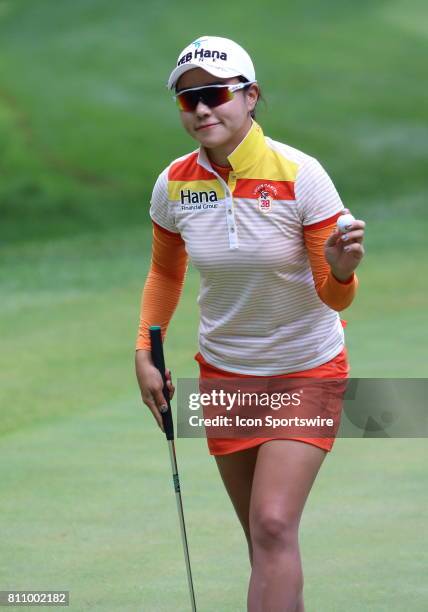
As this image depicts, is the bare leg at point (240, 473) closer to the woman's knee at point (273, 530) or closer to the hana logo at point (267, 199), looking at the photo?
the woman's knee at point (273, 530)

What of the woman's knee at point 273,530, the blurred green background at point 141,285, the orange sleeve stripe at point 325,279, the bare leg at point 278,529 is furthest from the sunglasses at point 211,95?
the blurred green background at point 141,285

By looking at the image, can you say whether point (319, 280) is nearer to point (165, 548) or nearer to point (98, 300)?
point (165, 548)

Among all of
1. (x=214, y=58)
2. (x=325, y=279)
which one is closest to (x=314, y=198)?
(x=325, y=279)

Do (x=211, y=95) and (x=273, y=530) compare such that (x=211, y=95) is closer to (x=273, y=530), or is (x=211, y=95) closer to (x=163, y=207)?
(x=163, y=207)

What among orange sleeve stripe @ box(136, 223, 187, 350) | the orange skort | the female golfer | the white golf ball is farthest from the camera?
orange sleeve stripe @ box(136, 223, 187, 350)

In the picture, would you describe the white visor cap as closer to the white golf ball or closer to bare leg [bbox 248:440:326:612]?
the white golf ball

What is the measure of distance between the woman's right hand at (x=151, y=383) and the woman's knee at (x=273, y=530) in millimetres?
617

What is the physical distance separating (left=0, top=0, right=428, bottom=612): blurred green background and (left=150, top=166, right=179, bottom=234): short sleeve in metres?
1.60

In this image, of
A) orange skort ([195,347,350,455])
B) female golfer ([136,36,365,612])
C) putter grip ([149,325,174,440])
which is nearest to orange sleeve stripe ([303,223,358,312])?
female golfer ([136,36,365,612])

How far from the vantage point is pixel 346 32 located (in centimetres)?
2564

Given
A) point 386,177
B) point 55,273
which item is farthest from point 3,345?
point 386,177

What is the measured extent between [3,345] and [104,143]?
11.1 m

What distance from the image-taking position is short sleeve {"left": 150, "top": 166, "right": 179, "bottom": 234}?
4.31 m

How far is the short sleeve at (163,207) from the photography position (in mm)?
4309
